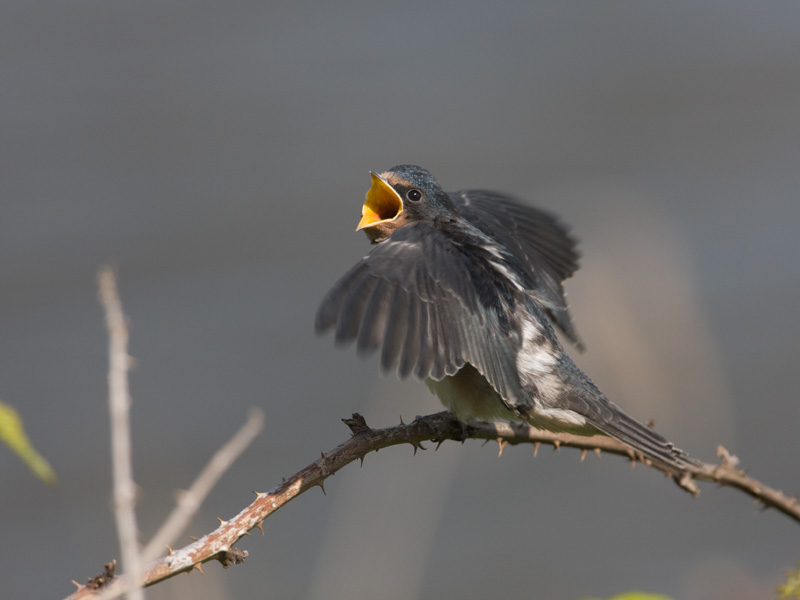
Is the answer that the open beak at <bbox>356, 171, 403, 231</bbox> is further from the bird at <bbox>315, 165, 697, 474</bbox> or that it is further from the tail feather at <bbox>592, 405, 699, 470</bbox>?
the tail feather at <bbox>592, 405, 699, 470</bbox>

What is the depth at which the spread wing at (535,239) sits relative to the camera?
4.14 m

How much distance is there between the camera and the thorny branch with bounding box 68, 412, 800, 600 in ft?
6.18

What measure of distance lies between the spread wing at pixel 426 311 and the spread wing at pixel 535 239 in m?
0.63

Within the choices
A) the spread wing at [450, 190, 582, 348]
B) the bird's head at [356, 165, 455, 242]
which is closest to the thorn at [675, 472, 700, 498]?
the spread wing at [450, 190, 582, 348]

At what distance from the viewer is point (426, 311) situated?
10.2 feet

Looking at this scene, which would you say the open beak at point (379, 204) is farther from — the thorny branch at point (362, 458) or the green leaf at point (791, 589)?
the green leaf at point (791, 589)

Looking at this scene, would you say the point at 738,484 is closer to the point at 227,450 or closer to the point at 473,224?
the point at 227,450

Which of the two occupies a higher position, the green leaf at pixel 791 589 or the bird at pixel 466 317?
the bird at pixel 466 317

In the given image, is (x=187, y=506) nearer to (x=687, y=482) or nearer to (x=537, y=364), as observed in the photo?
(x=687, y=482)

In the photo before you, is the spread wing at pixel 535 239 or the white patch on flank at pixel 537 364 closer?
the white patch on flank at pixel 537 364

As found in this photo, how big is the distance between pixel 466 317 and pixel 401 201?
93 centimetres

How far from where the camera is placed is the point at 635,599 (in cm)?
170

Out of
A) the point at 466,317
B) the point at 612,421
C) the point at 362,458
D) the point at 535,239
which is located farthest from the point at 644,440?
the point at 535,239

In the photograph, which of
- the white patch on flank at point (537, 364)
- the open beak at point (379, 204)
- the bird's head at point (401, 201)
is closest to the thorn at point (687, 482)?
the white patch on flank at point (537, 364)
